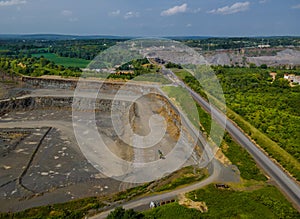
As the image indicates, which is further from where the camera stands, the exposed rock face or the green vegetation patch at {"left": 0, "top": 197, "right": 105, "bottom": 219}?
the exposed rock face

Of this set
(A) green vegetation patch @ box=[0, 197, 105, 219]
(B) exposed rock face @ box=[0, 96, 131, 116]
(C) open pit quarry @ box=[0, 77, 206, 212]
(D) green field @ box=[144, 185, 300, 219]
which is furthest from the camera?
(B) exposed rock face @ box=[0, 96, 131, 116]

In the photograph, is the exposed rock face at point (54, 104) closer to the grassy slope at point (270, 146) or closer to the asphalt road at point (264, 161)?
the asphalt road at point (264, 161)

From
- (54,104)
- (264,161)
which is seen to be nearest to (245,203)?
(264,161)

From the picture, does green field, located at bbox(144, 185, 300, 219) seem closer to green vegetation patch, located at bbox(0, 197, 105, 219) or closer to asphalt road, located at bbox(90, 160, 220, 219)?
asphalt road, located at bbox(90, 160, 220, 219)

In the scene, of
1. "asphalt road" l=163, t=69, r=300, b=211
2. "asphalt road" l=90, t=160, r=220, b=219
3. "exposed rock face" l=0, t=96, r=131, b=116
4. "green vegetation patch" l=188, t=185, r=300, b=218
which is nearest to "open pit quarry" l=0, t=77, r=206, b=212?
"exposed rock face" l=0, t=96, r=131, b=116

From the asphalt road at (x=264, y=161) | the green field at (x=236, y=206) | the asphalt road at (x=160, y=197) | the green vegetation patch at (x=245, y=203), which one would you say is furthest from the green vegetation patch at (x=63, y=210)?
the asphalt road at (x=264, y=161)

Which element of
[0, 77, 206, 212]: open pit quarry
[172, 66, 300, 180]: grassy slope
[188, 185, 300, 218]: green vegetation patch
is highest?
[172, 66, 300, 180]: grassy slope
